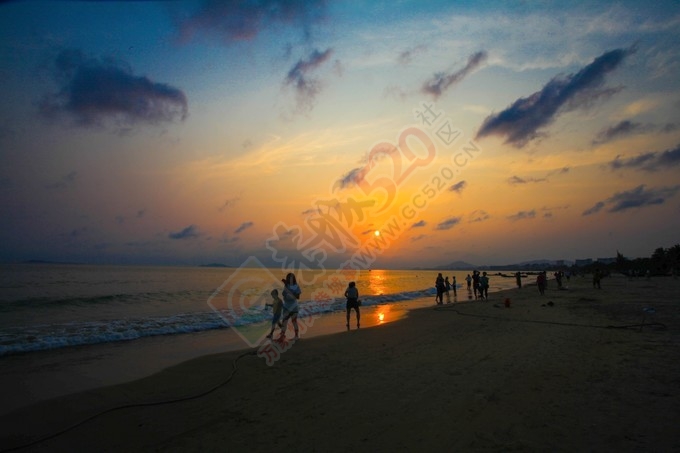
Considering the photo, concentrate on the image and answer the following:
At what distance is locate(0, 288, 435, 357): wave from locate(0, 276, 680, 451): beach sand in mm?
5947

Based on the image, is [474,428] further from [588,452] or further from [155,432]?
[155,432]

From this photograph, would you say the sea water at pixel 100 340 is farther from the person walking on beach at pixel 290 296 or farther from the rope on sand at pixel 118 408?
the person walking on beach at pixel 290 296

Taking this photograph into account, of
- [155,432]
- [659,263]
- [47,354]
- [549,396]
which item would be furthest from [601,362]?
[659,263]

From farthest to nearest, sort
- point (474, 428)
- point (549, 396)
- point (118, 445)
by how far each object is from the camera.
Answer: point (549, 396) < point (118, 445) < point (474, 428)

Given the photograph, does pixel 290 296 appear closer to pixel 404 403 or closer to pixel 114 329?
pixel 404 403

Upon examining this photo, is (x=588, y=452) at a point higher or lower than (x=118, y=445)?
higher

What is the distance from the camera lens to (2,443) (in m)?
5.78

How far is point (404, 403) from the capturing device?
6219mm

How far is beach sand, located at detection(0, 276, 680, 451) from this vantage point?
4.88 metres

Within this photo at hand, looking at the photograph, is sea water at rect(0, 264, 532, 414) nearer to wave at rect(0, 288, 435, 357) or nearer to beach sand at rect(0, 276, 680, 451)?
wave at rect(0, 288, 435, 357)

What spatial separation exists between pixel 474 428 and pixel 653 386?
3.91 m

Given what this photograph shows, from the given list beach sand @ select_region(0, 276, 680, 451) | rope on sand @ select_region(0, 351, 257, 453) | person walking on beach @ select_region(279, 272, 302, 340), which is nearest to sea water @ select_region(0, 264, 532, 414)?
beach sand @ select_region(0, 276, 680, 451)

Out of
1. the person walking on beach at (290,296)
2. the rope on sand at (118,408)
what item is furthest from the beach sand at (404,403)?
the person walking on beach at (290,296)

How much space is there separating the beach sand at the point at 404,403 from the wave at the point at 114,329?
5.95m
